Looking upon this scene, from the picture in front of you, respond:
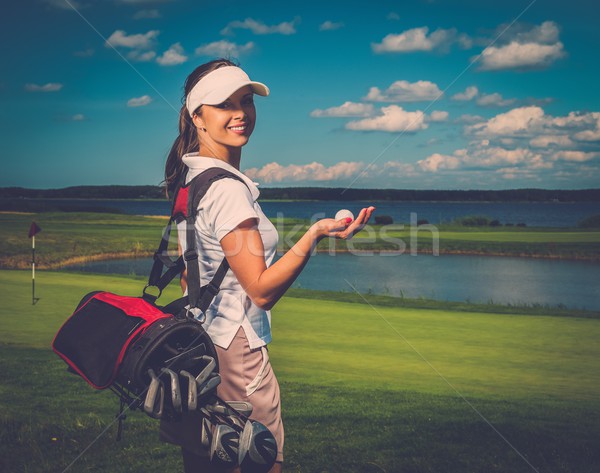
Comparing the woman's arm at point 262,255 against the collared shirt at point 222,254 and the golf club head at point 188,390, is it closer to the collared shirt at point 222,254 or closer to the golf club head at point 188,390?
the collared shirt at point 222,254

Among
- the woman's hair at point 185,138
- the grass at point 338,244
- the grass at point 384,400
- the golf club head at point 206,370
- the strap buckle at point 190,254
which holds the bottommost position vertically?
the grass at point 338,244

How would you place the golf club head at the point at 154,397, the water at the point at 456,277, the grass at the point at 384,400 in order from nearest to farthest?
the golf club head at the point at 154,397 < the grass at the point at 384,400 < the water at the point at 456,277

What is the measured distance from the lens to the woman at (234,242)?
203 centimetres

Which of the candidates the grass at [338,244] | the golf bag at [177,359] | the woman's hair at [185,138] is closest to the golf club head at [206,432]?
the golf bag at [177,359]

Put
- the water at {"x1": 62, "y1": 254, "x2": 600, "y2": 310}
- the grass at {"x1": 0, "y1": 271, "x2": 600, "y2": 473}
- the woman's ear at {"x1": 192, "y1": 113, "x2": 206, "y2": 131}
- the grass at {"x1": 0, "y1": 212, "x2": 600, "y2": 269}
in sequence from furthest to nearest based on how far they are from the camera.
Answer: the grass at {"x1": 0, "y1": 212, "x2": 600, "y2": 269} < the water at {"x1": 62, "y1": 254, "x2": 600, "y2": 310} < the grass at {"x1": 0, "y1": 271, "x2": 600, "y2": 473} < the woman's ear at {"x1": 192, "y1": 113, "x2": 206, "y2": 131}

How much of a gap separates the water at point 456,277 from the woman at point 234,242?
834 inches

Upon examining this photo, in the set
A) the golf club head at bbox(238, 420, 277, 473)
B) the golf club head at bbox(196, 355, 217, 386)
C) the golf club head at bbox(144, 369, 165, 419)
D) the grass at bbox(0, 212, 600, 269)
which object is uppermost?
the golf club head at bbox(196, 355, 217, 386)

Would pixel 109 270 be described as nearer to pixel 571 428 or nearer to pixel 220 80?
pixel 571 428

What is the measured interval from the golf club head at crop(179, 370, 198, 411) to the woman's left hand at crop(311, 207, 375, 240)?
571mm

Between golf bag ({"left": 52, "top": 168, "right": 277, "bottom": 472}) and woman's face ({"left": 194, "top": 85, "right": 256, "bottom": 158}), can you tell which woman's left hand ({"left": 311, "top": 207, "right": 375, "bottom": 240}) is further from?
woman's face ({"left": 194, "top": 85, "right": 256, "bottom": 158})

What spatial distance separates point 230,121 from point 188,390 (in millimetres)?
969

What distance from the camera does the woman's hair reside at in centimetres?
245

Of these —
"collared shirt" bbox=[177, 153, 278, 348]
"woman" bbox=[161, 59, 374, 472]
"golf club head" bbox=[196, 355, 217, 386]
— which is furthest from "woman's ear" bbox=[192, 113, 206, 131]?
"golf club head" bbox=[196, 355, 217, 386]

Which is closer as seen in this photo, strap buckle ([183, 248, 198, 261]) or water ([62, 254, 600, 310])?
strap buckle ([183, 248, 198, 261])
